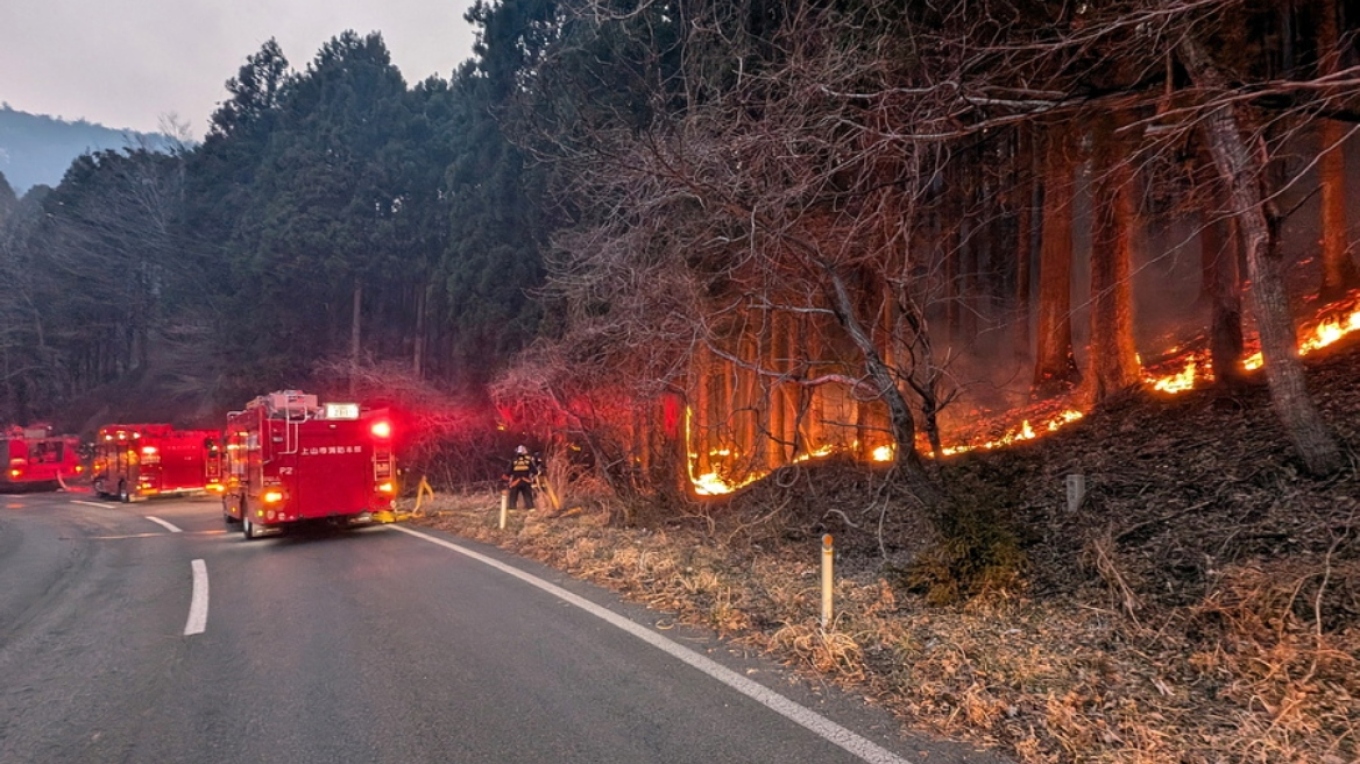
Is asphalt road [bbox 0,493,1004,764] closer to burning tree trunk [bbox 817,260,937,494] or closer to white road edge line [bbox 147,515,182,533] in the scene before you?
burning tree trunk [bbox 817,260,937,494]

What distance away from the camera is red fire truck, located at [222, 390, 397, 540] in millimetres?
12477

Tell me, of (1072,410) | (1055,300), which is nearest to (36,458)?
(1055,300)

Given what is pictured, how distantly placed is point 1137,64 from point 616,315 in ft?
25.6

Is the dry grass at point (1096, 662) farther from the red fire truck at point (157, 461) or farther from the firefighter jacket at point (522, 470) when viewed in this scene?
the red fire truck at point (157, 461)

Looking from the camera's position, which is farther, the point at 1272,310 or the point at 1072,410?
the point at 1072,410

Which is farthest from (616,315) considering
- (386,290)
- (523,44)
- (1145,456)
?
(386,290)

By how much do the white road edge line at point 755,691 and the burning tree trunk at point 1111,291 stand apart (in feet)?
24.6

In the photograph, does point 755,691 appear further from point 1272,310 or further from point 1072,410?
point 1072,410

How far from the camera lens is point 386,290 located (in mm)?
36438

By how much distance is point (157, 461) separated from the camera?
79.2 ft

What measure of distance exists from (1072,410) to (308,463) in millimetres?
12532

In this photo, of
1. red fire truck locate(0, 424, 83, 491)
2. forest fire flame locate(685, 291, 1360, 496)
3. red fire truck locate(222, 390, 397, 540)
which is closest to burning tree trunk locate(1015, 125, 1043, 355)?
forest fire flame locate(685, 291, 1360, 496)

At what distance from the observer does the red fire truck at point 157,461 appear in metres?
24.0

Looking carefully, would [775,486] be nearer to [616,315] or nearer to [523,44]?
[616,315]
